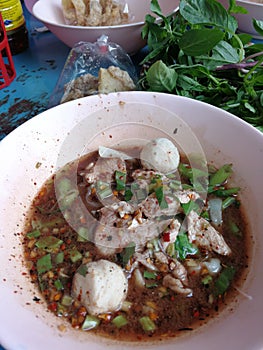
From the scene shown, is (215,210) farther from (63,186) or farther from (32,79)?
(32,79)

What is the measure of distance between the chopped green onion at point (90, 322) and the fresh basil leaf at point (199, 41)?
96 centimetres

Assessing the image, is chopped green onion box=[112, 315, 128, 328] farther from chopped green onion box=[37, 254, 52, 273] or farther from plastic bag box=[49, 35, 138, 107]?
plastic bag box=[49, 35, 138, 107]

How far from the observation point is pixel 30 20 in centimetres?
223

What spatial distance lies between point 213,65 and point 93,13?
2.30 ft

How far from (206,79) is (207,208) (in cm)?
60

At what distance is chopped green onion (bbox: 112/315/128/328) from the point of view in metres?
0.86

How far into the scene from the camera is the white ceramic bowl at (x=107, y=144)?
0.75m

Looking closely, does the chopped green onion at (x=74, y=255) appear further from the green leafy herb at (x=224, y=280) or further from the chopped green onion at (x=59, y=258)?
the green leafy herb at (x=224, y=280)

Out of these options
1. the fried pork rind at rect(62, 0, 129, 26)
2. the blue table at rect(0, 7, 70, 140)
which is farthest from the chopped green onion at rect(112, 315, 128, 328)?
the fried pork rind at rect(62, 0, 129, 26)

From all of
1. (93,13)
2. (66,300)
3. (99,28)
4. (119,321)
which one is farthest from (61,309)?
(93,13)

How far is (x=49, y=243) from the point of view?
1038mm

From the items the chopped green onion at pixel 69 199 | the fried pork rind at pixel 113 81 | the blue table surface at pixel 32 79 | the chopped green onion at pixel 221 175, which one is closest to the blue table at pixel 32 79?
the blue table surface at pixel 32 79

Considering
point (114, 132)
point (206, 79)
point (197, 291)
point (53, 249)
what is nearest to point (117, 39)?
point (206, 79)

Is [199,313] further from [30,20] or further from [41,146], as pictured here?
[30,20]
